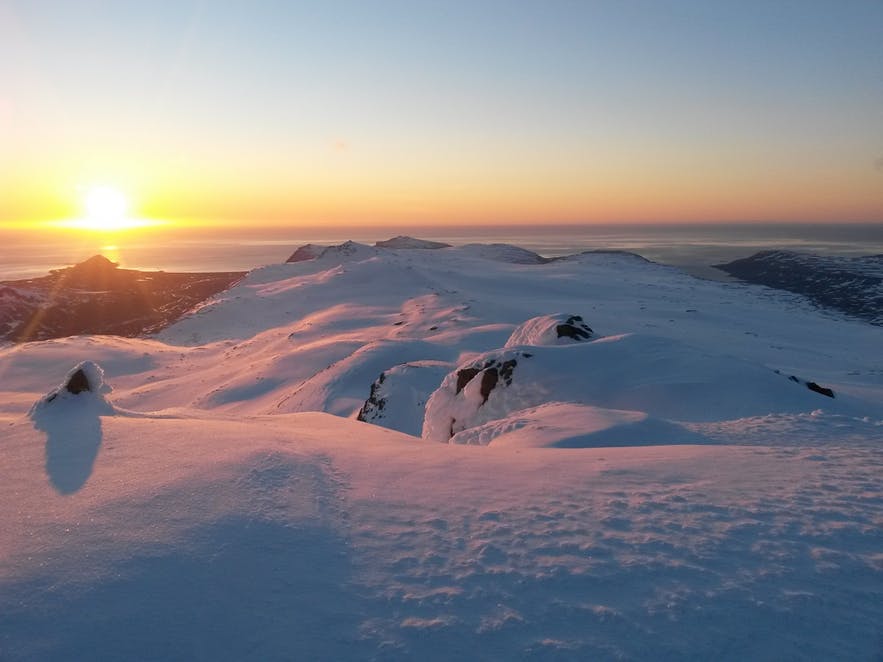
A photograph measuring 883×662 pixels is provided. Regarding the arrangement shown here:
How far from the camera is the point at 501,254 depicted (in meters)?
91.0

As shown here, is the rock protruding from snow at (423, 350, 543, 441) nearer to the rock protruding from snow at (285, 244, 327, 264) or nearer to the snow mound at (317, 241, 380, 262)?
the snow mound at (317, 241, 380, 262)

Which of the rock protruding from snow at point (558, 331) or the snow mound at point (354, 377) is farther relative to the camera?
the snow mound at point (354, 377)

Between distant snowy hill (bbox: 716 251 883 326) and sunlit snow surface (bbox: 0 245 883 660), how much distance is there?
58986 millimetres

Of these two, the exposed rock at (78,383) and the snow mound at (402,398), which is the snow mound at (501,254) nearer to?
the snow mound at (402,398)

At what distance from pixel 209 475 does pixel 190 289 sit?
242ft

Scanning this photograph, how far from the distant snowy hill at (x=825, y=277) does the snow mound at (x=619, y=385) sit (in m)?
54.0

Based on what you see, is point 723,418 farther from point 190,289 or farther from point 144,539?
point 190,289

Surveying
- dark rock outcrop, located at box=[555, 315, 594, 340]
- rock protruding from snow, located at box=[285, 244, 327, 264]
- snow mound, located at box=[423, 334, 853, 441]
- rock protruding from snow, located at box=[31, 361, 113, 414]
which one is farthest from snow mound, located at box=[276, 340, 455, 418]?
rock protruding from snow, located at box=[285, 244, 327, 264]

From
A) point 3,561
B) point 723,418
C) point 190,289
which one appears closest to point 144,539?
point 3,561

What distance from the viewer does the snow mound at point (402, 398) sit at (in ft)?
56.9

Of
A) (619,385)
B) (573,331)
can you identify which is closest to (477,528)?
(619,385)

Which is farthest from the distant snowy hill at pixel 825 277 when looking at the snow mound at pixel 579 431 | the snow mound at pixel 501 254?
the snow mound at pixel 579 431

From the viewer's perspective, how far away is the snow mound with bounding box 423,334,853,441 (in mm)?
12664

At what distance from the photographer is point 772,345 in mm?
33188
